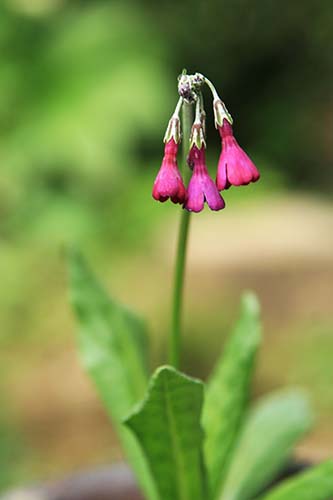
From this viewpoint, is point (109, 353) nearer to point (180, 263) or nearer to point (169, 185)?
point (180, 263)

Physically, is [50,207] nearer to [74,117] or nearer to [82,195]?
[82,195]

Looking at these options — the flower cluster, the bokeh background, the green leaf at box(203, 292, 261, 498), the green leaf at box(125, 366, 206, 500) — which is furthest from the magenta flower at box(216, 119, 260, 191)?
the bokeh background

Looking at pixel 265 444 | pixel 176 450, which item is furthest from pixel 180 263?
pixel 265 444

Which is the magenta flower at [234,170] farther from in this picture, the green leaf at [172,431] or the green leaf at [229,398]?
the green leaf at [229,398]

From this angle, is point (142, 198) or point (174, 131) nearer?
point (174, 131)

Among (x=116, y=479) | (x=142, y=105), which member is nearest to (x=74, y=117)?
(x=142, y=105)

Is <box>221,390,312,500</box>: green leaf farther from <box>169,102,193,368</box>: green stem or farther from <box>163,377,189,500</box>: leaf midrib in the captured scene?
<box>169,102,193,368</box>: green stem
